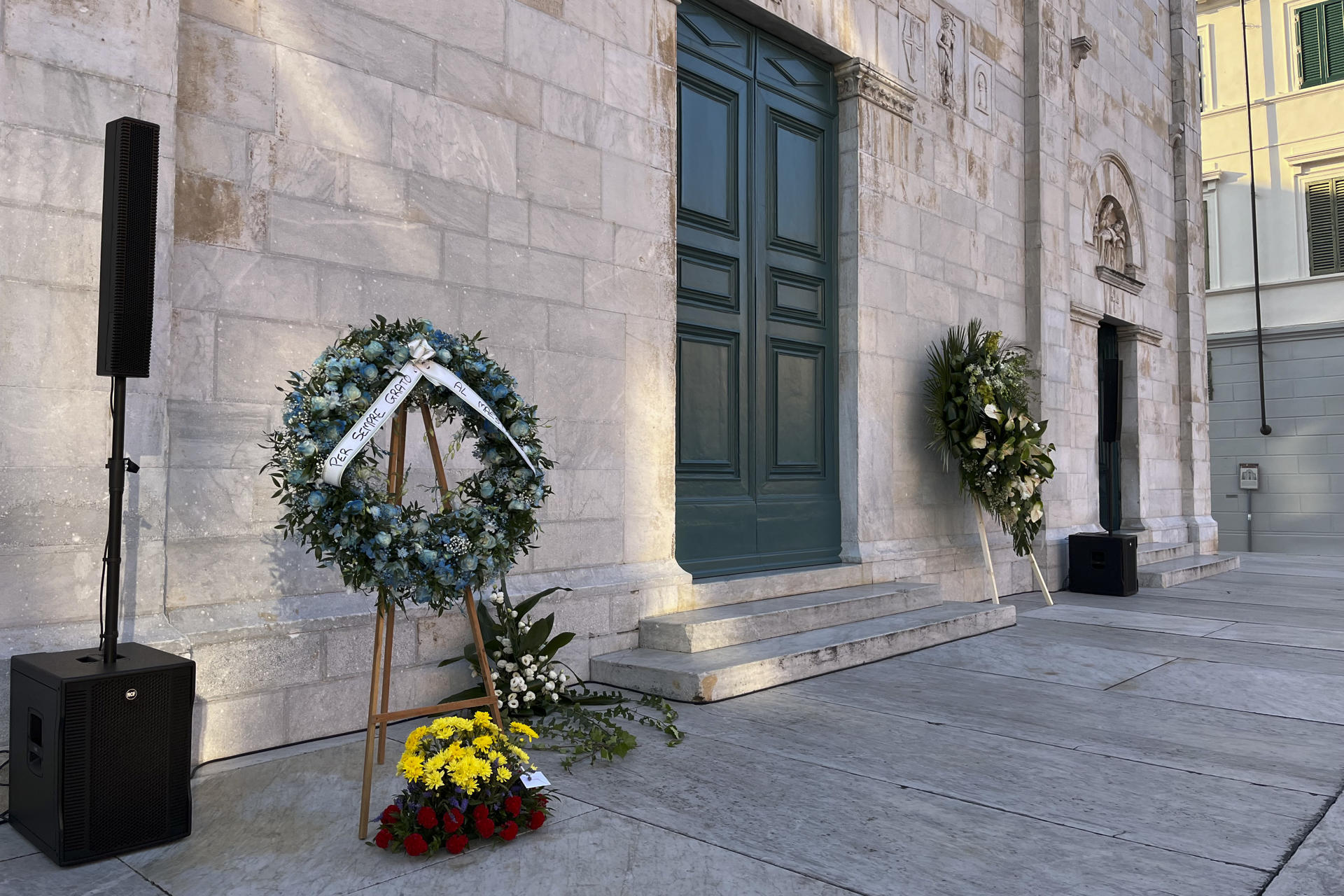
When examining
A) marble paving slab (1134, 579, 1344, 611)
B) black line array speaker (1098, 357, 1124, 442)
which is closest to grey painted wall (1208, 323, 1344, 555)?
marble paving slab (1134, 579, 1344, 611)

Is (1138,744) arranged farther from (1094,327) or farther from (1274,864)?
(1094,327)

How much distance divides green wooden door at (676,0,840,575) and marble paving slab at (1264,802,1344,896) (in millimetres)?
3687

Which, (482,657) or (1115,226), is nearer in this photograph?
(482,657)

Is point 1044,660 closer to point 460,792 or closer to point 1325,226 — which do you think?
point 460,792

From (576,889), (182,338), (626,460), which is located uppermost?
(182,338)

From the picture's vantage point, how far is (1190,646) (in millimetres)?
6438

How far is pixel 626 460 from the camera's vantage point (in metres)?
5.59

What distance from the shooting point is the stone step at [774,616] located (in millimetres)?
5316

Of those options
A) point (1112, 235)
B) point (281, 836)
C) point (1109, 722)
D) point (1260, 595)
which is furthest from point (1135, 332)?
point (281, 836)

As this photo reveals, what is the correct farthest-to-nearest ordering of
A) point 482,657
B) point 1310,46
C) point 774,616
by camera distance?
point 1310,46 → point 774,616 → point 482,657

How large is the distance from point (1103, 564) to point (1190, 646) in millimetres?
2977

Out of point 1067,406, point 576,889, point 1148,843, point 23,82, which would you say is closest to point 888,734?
point 1148,843

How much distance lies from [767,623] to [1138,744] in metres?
2.09

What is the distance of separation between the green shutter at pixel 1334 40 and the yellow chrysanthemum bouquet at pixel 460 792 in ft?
63.4
